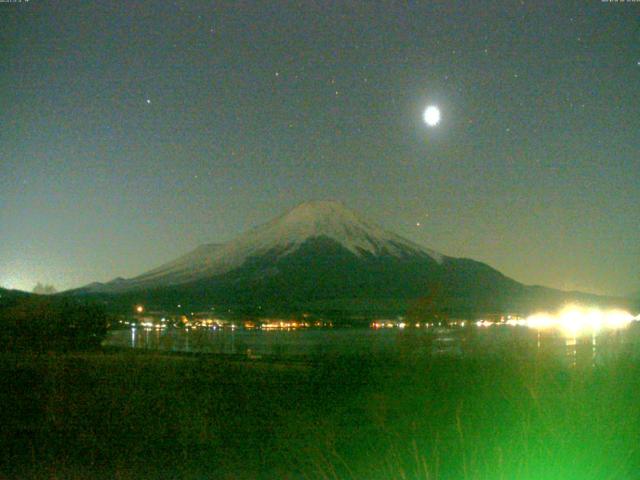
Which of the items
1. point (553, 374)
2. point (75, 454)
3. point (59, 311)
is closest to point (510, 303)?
point (59, 311)

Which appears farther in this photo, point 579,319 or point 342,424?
point 579,319

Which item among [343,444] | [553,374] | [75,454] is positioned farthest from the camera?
[553,374]

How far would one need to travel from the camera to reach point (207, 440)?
1386cm

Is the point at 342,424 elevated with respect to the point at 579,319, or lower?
lower

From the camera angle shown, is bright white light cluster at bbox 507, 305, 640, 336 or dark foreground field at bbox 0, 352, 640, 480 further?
bright white light cluster at bbox 507, 305, 640, 336

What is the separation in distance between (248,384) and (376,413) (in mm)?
7764

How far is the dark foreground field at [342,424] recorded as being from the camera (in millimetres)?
10047

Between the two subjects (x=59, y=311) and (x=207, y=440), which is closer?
(x=207, y=440)

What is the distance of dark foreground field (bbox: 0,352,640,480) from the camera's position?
10.0m

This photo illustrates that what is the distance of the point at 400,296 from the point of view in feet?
367

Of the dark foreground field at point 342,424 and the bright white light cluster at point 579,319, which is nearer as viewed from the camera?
the dark foreground field at point 342,424

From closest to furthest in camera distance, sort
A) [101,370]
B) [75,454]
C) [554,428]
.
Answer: [554,428]
[75,454]
[101,370]

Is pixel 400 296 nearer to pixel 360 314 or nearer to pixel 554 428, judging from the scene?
pixel 360 314

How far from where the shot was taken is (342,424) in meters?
15.9
